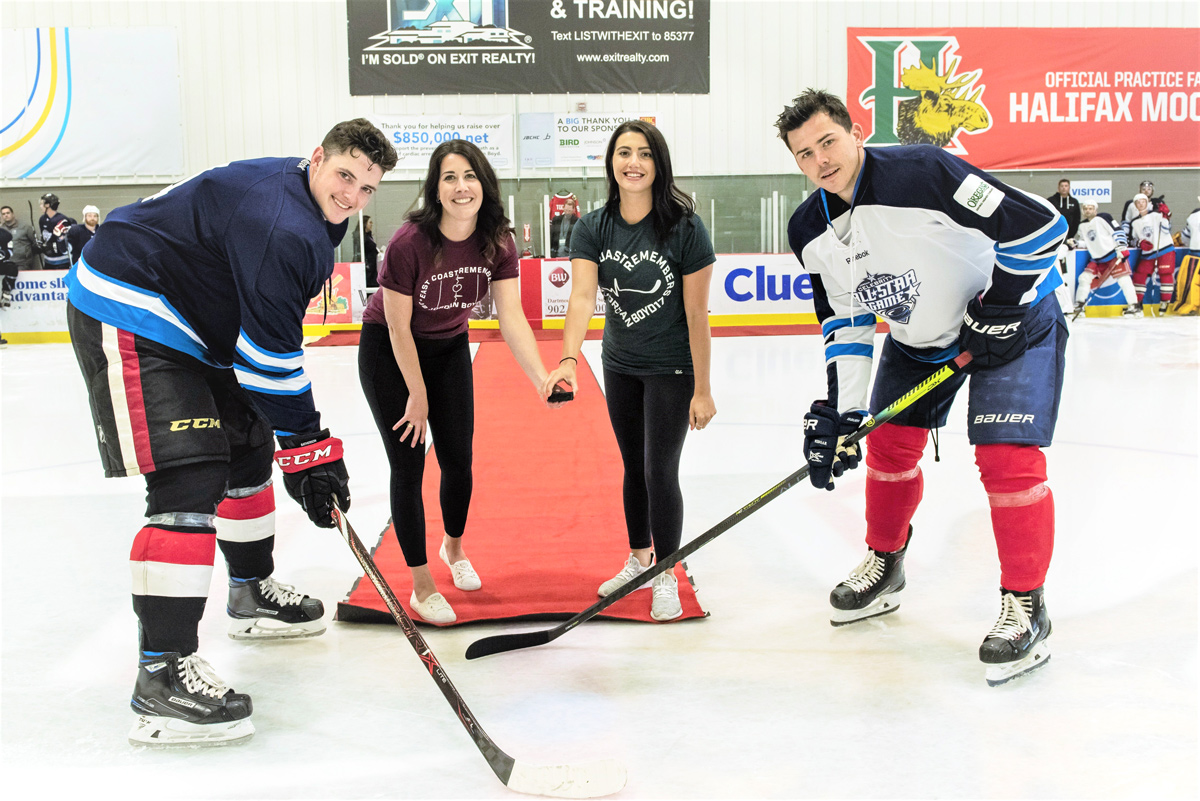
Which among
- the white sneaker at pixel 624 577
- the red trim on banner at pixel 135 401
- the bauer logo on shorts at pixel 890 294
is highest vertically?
the bauer logo on shorts at pixel 890 294

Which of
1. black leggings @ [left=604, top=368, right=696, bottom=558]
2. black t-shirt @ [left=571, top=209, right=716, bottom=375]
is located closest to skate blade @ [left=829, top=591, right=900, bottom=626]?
black leggings @ [left=604, top=368, right=696, bottom=558]

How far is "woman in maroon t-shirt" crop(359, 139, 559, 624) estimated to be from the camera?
2.37m

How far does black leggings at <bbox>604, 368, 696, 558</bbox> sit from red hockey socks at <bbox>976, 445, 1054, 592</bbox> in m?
0.73

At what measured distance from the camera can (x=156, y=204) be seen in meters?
1.98

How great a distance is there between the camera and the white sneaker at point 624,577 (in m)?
2.58

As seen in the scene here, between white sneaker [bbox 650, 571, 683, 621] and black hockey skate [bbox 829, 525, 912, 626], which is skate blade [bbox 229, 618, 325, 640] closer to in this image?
white sneaker [bbox 650, 571, 683, 621]

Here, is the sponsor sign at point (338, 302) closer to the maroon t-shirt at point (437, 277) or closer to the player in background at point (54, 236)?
the player in background at point (54, 236)

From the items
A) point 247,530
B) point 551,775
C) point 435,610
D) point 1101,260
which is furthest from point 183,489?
point 1101,260

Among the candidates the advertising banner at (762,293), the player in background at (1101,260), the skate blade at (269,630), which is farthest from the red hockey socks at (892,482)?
the player in background at (1101,260)

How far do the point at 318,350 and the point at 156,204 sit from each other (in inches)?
280

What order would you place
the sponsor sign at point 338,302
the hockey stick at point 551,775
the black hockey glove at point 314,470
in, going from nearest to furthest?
the hockey stick at point 551,775, the black hockey glove at point 314,470, the sponsor sign at point 338,302

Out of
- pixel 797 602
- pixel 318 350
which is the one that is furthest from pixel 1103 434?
pixel 318 350

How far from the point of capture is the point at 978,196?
2031 millimetres

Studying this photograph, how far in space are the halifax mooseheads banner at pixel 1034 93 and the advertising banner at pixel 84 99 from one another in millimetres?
8048
